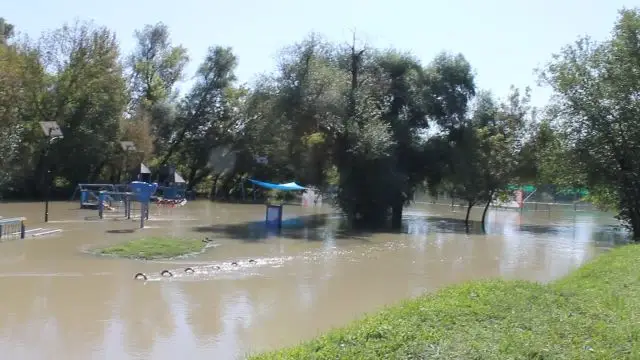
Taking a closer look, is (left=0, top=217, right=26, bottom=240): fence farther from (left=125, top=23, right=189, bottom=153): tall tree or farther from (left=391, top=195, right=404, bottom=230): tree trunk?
(left=125, top=23, right=189, bottom=153): tall tree

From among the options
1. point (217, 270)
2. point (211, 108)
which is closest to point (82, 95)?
point (211, 108)

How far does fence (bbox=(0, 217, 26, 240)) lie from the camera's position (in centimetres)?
1964

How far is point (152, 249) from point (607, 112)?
18.5 meters

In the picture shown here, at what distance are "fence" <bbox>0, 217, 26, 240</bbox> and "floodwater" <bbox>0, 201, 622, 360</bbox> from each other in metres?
0.51

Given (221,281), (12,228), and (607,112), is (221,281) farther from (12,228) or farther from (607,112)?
(607,112)

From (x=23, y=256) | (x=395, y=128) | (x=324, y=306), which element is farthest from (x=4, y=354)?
(x=395, y=128)

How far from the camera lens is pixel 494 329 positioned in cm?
681

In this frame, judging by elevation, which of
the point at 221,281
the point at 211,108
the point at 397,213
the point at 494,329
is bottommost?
the point at 221,281

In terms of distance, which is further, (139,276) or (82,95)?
(82,95)

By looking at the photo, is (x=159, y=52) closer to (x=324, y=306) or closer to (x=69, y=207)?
(x=69, y=207)

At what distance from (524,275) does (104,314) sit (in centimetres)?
1098

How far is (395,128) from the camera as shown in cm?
3384

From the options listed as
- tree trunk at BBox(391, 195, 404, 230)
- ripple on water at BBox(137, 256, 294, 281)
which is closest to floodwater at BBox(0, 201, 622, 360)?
ripple on water at BBox(137, 256, 294, 281)

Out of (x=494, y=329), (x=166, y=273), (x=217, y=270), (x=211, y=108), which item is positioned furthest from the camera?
(x=211, y=108)
